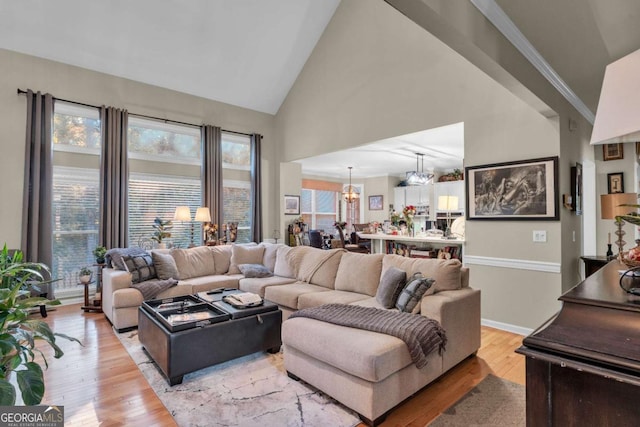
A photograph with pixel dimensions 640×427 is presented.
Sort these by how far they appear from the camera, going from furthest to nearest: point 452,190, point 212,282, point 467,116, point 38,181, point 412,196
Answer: point 412,196 → point 452,190 → point 38,181 → point 212,282 → point 467,116

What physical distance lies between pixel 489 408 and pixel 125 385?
2646mm

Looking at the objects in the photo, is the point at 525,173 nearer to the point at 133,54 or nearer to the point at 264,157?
the point at 264,157

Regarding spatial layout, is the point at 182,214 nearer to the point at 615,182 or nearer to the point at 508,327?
the point at 508,327

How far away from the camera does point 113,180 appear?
5098 millimetres

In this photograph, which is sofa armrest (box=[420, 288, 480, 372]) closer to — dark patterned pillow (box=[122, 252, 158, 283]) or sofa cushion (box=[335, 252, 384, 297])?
sofa cushion (box=[335, 252, 384, 297])

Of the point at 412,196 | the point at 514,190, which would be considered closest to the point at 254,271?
the point at 514,190

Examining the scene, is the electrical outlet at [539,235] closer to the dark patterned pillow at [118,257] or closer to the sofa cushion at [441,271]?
the sofa cushion at [441,271]

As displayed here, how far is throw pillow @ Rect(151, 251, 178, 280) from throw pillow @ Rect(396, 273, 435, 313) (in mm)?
2953

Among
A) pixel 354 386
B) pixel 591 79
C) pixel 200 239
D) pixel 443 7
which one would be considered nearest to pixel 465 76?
pixel 591 79

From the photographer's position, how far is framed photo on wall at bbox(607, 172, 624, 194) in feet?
15.3

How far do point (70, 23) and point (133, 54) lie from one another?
2.65 feet

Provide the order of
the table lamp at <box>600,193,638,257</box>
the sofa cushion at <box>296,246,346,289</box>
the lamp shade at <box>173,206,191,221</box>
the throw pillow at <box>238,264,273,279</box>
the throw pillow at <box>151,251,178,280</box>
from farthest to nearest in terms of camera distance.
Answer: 1. the lamp shade at <box>173,206,191,221</box>
2. the throw pillow at <box>238,264,273,279</box>
3. the throw pillow at <box>151,251,178,280</box>
4. the sofa cushion at <box>296,246,346,289</box>
5. the table lamp at <box>600,193,638,257</box>

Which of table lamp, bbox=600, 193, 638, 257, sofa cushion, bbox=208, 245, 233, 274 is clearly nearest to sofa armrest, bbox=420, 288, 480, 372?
table lamp, bbox=600, 193, 638, 257

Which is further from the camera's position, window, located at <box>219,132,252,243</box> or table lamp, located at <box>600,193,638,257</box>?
window, located at <box>219,132,252,243</box>
